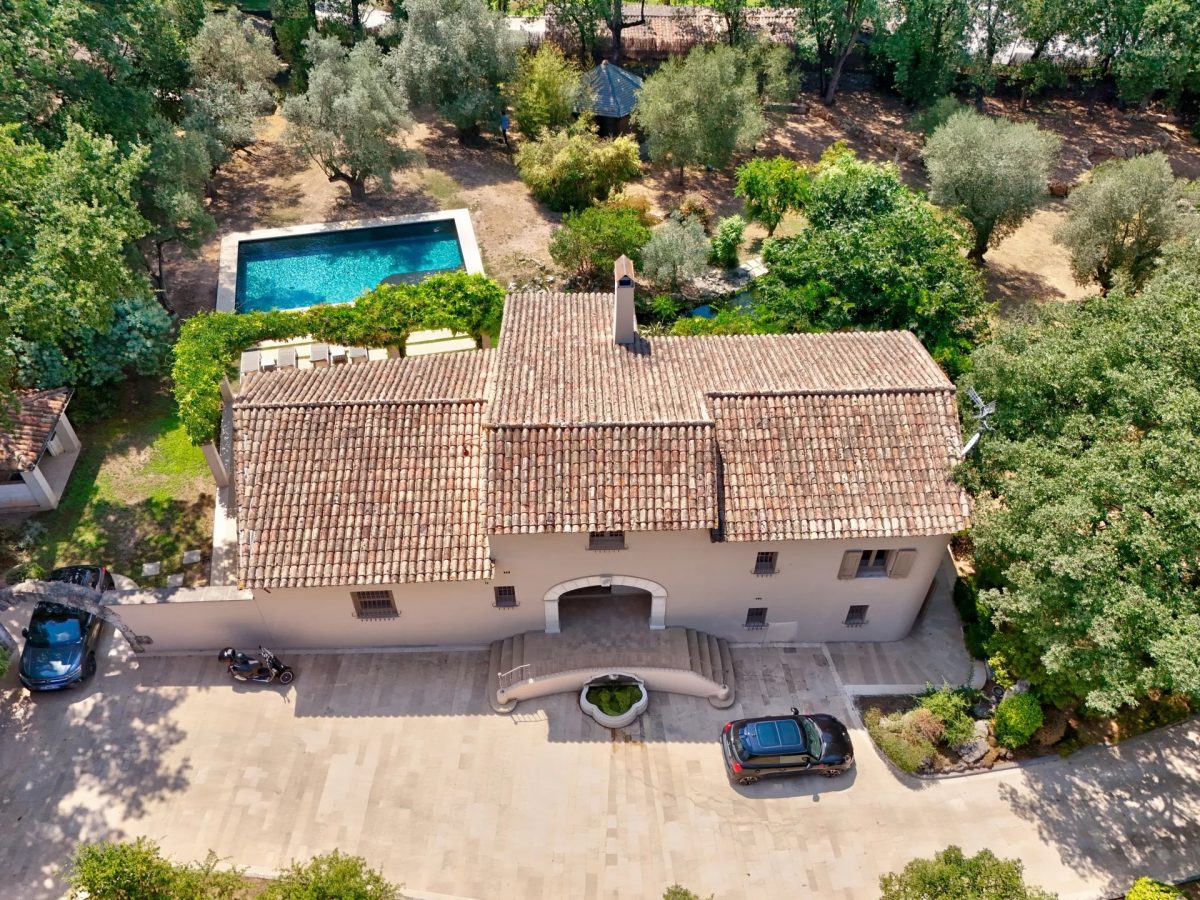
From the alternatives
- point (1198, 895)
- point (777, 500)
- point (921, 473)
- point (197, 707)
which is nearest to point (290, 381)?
point (197, 707)

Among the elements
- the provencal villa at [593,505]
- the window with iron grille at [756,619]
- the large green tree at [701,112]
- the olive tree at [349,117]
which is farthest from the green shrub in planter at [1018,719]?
the olive tree at [349,117]

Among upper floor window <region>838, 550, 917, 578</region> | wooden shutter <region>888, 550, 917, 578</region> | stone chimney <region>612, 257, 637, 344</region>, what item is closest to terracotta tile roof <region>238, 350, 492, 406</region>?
stone chimney <region>612, 257, 637, 344</region>

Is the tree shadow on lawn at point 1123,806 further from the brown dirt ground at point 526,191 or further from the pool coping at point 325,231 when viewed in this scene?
the pool coping at point 325,231

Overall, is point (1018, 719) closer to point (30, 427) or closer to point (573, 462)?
point (573, 462)

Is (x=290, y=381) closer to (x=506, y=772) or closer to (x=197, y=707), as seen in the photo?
(x=197, y=707)

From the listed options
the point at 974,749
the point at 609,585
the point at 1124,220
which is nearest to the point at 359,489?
the point at 609,585

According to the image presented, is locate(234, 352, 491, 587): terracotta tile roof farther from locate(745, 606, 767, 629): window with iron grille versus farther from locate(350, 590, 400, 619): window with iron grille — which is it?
locate(745, 606, 767, 629): window with iron grille
